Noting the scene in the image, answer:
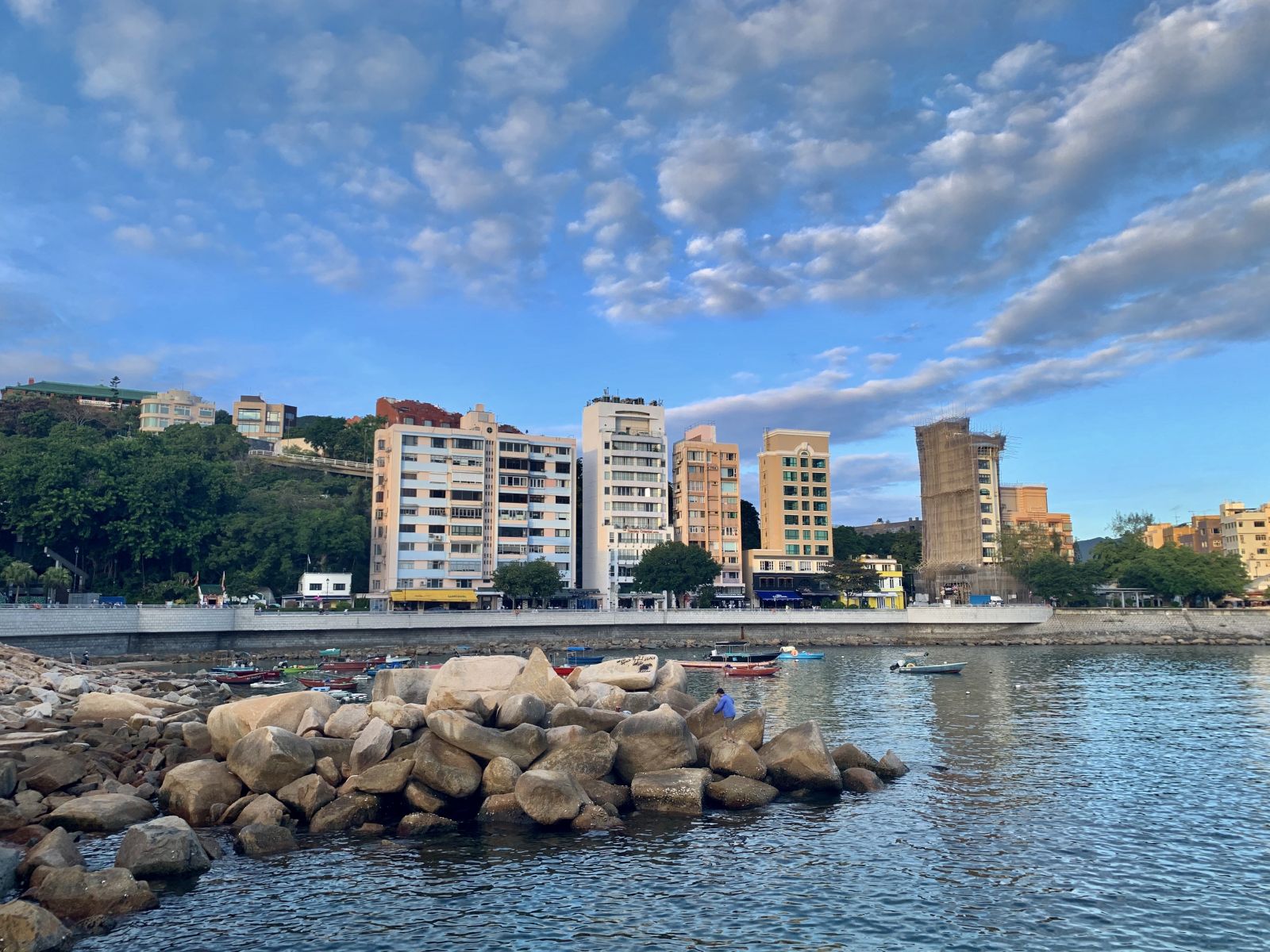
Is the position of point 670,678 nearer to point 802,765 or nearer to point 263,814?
point 802,765

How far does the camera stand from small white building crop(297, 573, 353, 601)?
355ft

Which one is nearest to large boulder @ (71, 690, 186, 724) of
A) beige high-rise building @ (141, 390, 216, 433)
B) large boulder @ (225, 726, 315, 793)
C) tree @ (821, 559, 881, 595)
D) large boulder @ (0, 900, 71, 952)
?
large boulder @ (225, 726, 315, 793)

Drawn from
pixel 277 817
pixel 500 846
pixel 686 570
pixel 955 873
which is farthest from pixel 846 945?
pixel 686 570

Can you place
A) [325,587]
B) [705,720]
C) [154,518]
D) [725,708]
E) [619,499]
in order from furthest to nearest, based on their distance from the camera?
[619,499], [325,587], [154,518], [725,708], [705,720]

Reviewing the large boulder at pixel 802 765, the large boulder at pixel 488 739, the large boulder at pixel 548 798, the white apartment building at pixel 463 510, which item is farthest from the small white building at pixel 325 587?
the large boulder at pixel 548 798

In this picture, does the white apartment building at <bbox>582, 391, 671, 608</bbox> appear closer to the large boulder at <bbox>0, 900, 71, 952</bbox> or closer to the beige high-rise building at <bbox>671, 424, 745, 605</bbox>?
the beige high-rise building at <bbox>671, 424, 745, 605</bbox>

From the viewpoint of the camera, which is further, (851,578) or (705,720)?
(851,578)

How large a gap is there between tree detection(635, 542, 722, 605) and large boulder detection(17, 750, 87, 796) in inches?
3705

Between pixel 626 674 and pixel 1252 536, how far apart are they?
188261mm

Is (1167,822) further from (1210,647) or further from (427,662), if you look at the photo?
(1210,647)

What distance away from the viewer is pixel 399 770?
2467 centimetres

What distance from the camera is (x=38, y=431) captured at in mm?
126438

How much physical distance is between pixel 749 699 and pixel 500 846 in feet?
109

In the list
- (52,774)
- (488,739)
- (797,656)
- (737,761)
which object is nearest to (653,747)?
(737,761)
